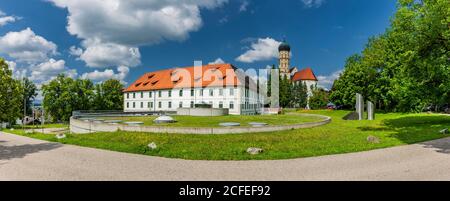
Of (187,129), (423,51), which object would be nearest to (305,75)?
(423,51)

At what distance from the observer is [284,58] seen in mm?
135875

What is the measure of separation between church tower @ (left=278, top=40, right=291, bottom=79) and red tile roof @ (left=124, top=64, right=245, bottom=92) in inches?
2988

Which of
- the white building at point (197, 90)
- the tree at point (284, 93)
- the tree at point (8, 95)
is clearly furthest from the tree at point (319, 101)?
the tree at point (8, 95)

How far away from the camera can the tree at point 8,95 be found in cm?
1670

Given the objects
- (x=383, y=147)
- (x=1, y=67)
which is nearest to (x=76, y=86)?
(x=1, y=67)

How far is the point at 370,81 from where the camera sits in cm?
5322

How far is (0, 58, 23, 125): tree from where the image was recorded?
16.7 m

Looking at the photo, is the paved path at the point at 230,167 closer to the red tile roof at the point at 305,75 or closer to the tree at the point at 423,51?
the tree at the point at 423,51

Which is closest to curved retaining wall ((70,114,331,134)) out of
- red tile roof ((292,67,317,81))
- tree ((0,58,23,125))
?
tree ((0,58,23,125))

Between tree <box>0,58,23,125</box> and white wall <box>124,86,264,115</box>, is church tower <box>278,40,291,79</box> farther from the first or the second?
tree <box>0,58,23,125</box>

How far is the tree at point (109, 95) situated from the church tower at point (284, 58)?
81123mm
